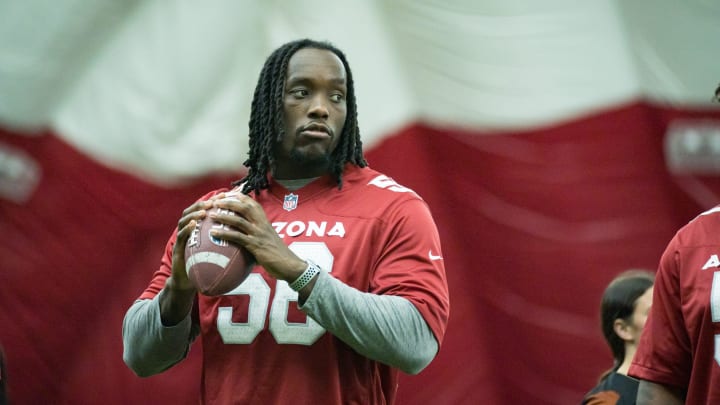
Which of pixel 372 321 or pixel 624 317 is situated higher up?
pixel 372 321

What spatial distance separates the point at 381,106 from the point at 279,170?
2010 millimetres

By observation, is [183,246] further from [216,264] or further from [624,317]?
[624,317]

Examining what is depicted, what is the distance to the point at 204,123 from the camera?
202 inches

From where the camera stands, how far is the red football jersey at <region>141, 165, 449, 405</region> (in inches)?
108

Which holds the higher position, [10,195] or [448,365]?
[10,195]

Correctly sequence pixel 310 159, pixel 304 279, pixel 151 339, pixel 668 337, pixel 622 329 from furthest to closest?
pixel 622 329, pixel 310 159, pixel 151 339, pixel 668 337, pixel 304 279

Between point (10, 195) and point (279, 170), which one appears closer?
point (279, 170)

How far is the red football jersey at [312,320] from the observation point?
2.74 m

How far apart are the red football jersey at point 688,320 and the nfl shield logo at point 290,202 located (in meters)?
1.01

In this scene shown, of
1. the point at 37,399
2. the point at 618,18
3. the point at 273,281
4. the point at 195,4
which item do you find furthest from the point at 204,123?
the point at 273,281

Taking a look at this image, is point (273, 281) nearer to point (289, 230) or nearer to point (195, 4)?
point (289, 230)

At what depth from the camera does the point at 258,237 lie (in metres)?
2.60

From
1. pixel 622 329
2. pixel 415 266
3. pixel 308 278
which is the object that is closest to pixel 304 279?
pixel 308 278

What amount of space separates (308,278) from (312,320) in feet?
0.74
